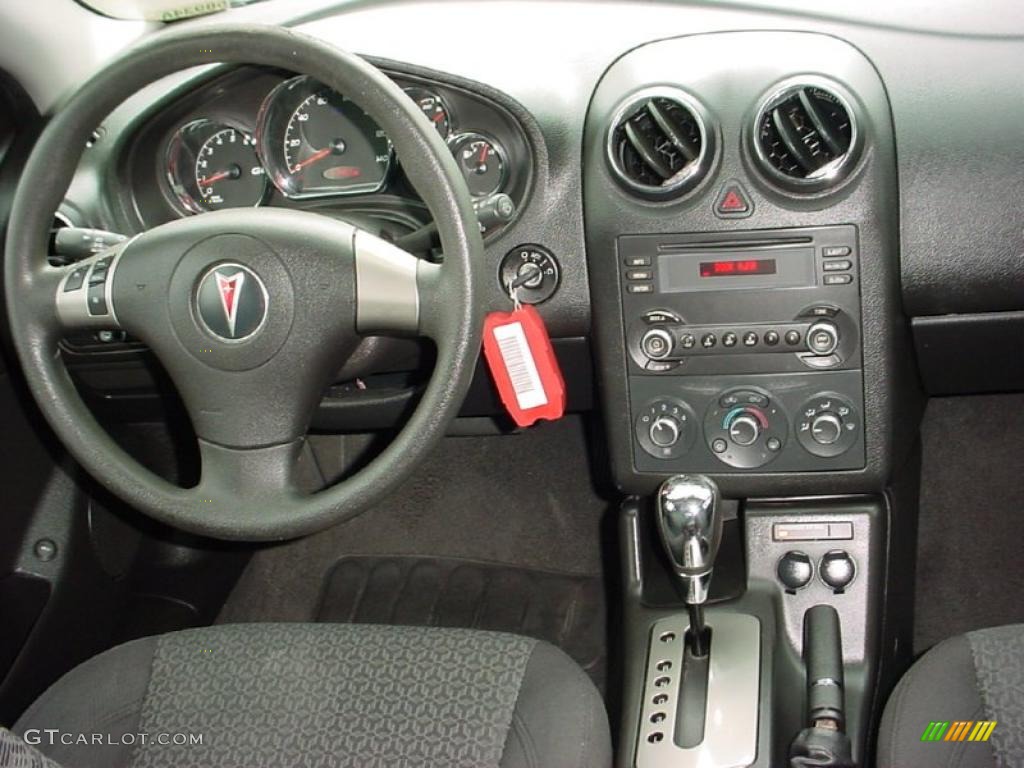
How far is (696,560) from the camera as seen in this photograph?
138 cm

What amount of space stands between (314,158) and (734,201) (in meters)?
0.57

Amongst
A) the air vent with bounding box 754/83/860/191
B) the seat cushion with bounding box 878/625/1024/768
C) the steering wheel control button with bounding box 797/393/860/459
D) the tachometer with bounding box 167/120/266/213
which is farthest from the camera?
the tachometer with bounding box 167/120/266/213

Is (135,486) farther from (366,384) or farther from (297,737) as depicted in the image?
(366,384)

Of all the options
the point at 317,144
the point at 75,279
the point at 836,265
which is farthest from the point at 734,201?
the point at 75,279

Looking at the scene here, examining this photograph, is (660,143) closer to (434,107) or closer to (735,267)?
(735,267)

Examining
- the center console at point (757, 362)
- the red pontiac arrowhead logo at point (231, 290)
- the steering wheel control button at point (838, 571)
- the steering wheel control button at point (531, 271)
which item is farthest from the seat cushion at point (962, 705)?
the red pontiac arrowhead logo at point (231, 290)

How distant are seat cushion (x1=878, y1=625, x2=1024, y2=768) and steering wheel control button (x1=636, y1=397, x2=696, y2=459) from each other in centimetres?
47

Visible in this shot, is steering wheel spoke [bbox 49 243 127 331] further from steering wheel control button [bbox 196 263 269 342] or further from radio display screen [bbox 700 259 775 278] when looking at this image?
radio display screen [bbox 700 259 775 278]

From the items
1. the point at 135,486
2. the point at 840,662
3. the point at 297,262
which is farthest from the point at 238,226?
the point at 840,662

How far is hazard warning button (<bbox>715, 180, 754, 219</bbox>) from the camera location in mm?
1521

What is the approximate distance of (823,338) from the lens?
5.10ft

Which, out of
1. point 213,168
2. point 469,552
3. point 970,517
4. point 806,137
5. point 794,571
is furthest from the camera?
point 469,552

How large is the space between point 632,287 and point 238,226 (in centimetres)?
54

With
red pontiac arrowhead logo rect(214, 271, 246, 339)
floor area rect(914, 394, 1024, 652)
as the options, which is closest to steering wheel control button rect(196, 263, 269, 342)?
red pontiac arrowhead logo rect(214, 271, 246, 339)
